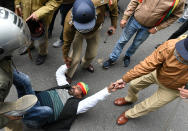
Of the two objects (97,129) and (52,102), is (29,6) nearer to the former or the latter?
(52,102)

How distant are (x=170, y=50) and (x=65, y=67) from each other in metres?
1.87

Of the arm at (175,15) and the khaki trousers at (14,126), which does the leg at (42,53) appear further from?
the arm at (175,15)

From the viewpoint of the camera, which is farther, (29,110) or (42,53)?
(42,53)

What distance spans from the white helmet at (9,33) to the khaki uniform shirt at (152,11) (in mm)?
1967

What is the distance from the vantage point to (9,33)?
150cm

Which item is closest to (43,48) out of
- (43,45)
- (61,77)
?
(43,45)

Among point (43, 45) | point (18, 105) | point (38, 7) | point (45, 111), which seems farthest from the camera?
point (43, 45)

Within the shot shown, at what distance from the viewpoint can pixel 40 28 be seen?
2.85 m

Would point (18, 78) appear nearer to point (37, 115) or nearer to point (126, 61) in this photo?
point (37, 115)

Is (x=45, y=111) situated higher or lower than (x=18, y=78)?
lower

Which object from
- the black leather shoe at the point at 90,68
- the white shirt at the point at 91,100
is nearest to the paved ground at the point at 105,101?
the black leather shoe at the point at 90,68

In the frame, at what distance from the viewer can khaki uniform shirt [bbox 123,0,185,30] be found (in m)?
2.58

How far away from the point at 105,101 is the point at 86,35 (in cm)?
125

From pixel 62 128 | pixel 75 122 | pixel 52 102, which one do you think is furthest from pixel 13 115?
pixel 75 122
